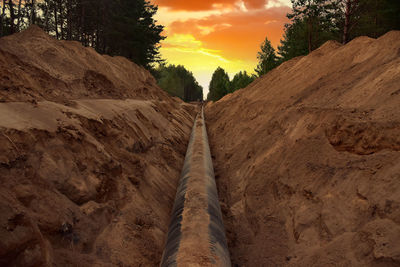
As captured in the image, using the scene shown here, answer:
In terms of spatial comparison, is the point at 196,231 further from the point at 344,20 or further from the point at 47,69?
the point at 344,20

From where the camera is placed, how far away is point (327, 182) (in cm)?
483

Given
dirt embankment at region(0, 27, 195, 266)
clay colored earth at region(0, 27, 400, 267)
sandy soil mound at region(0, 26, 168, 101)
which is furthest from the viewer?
sandy soil mound at region(0, 26, 168, 101)

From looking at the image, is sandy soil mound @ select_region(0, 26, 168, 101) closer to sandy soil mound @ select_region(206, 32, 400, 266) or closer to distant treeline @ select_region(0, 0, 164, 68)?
sandy soil mound @ select_region(206, 32, 400, 266)

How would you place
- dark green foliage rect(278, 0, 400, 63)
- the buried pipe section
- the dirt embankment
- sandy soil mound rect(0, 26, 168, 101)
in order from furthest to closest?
dark green foliage rect(278, 0, 400, 63), sandy soil mound rect(0, 26, 168, 101), the dirt embankment, the buried pipe section

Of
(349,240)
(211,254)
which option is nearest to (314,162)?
(349,240)

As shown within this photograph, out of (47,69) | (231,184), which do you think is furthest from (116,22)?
(231,184)

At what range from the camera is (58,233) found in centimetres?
372

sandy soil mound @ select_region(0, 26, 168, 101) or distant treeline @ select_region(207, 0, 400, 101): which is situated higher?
distant treeline @ select_region(207, 0, 400, 101)

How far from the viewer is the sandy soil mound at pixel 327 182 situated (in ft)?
12.0

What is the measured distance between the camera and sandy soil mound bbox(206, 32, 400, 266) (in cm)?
366

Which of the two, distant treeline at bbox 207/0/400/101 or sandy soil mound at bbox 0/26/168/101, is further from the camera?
distant treeline at bbox 207/0/400/101

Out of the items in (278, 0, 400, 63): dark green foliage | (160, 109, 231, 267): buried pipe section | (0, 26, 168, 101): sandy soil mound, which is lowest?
(160, 109, 231, 267): buried pipe section

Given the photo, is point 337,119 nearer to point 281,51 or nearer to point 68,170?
point 68,170

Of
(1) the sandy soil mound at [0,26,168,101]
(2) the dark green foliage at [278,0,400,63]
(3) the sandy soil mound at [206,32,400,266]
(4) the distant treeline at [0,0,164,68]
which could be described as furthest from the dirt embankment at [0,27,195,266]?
(4) the distant treeline at [0,0,164,68]
